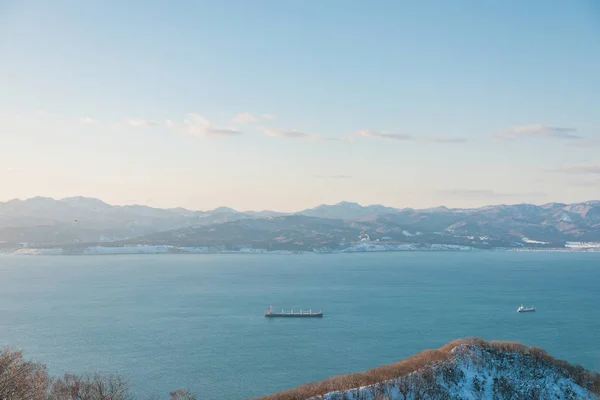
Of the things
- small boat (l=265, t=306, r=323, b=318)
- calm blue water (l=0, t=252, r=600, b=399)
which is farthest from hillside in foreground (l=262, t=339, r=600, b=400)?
small boat (l=265, t=306, r=323, b=318)

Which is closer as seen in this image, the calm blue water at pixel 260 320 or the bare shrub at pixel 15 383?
the bare shrub at pixel 15 383

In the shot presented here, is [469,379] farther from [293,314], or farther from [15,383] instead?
[293,314]

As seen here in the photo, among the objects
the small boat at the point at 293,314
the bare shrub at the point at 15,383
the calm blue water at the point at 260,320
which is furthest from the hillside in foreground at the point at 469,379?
the small boat at the point at 293,314

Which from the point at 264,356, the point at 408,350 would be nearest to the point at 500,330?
the point at 408,350

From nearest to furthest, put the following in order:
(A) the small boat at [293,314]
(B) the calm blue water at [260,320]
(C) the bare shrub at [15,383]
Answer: (C) the bare shrub at [15,383], (B) the calm blue water at [260,320], (A) the small boat at [293,314]

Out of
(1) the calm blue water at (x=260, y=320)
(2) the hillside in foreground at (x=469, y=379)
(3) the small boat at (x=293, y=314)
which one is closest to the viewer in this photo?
(2) the hillside in foreground at (x=469, y=379)

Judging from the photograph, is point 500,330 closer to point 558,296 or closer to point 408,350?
point 408,350

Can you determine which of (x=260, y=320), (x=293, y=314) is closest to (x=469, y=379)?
(x=260, y=320)

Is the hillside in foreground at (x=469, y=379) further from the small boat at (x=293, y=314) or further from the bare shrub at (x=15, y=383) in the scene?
the small boat at (x=293, y=314)
